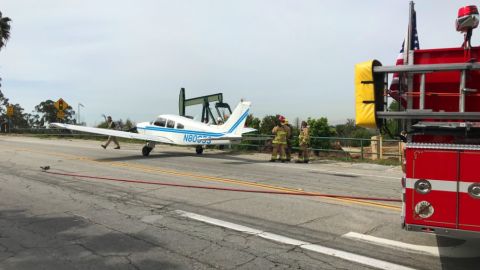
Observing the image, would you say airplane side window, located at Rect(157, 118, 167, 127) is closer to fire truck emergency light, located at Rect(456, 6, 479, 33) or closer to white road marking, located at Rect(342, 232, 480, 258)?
white road marking, located at Rect(342, 232, 480, 258)

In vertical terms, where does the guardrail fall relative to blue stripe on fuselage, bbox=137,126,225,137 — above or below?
below

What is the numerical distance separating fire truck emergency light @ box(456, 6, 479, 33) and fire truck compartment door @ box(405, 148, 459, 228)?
1382mm

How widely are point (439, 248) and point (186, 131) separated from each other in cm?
1559

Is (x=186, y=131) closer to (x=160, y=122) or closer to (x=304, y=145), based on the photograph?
(x=160, y=122)

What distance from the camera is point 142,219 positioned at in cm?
738

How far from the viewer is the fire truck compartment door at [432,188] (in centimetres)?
423

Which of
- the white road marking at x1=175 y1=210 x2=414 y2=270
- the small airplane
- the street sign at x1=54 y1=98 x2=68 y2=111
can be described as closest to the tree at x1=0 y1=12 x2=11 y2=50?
the street sign at x1=54 y1=98 x2=68 y2=111

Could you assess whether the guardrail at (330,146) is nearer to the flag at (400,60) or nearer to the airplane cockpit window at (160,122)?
the airplane cockpit window at (160,122)

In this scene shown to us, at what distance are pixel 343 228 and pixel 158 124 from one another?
52.4 ft

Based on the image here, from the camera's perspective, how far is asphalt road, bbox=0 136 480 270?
5.30 metres

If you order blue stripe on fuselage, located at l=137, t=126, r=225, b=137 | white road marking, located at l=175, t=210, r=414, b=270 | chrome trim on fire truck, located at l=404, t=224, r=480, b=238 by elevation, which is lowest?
white road marking, located at l=175, t=210, r=414, b=270

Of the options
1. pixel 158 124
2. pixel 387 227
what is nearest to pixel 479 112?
pixel 387 227

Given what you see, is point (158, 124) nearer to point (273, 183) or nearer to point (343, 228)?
point (273, 183)

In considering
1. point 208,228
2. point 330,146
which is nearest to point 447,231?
point 208,228
